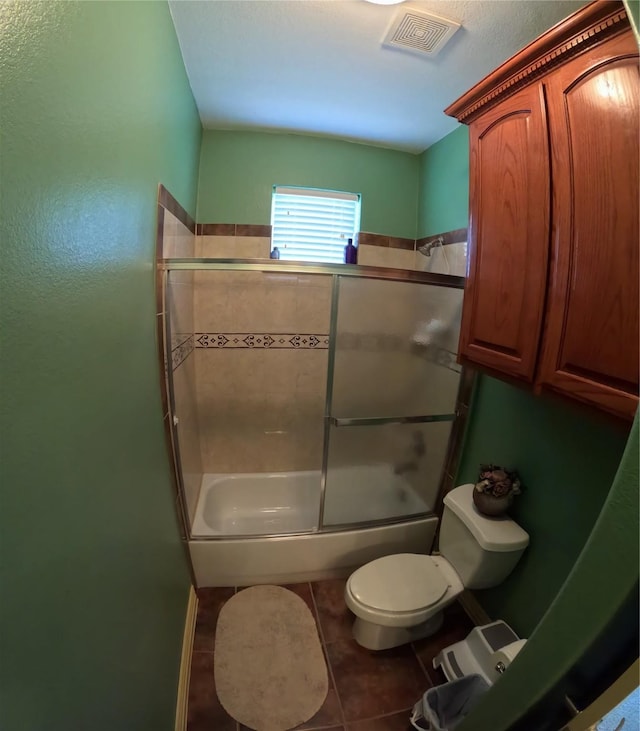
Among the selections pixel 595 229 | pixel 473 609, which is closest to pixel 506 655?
pixel 473 609

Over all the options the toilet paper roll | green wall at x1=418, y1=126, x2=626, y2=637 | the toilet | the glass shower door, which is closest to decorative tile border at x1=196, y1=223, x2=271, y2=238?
the glass shower door

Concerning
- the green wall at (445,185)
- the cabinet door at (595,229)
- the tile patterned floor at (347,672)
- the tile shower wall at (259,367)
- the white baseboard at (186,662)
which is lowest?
the tile patterned floor at (347,672)

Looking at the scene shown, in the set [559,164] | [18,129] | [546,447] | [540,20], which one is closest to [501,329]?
[559,164]

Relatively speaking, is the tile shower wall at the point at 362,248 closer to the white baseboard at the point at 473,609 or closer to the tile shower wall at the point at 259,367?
the tile shower wall at the point at 259,367

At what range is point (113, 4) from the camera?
800 millimetres

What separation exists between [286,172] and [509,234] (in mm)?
1589

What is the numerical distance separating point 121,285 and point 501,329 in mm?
1239

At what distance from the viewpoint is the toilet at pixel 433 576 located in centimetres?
131

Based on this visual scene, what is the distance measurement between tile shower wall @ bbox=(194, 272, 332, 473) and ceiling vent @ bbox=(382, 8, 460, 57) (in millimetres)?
1095

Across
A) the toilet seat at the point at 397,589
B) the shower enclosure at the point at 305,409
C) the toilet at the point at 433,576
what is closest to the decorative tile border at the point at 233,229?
the shower enclosure at the point at 305,409

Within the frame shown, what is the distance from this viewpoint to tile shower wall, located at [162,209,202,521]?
149cm

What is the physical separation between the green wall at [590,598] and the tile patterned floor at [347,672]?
1.01 metres

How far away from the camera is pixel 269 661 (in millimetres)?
1412

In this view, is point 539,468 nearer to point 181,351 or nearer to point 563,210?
point 563,210
